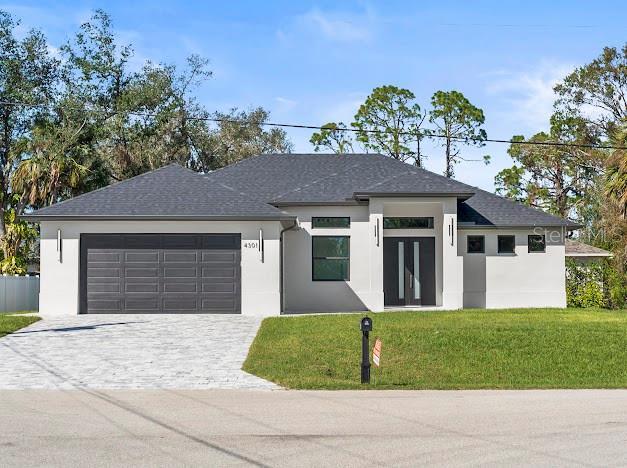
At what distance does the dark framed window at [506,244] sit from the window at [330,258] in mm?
5760

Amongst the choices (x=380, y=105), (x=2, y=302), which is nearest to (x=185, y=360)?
(x=2, y=302)

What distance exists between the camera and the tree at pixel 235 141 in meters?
49.7

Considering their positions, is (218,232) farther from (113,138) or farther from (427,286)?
(113,138)

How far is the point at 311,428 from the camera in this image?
930 cm

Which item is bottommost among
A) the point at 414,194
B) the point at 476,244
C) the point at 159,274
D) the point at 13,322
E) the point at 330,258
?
the point at 13,322

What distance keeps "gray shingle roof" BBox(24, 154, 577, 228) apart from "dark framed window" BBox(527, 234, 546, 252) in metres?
0.56

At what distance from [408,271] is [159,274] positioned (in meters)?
9.25

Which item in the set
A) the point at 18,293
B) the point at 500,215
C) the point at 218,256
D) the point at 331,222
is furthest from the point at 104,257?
the point at 500,215

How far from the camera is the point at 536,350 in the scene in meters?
16.4

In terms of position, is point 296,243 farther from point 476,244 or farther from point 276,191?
point 476,244

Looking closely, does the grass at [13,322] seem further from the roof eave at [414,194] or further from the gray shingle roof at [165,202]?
the roof eave at [414,194]

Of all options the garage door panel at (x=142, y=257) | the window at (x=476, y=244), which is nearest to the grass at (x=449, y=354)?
the garage door panel at (x=142, y=257)

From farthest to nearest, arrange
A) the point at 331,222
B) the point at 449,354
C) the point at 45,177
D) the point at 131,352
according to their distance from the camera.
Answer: the point at 45,177 → the point at 331,222 → the point at 131,352 → the point at 449,354

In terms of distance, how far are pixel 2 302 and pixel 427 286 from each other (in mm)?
15105
